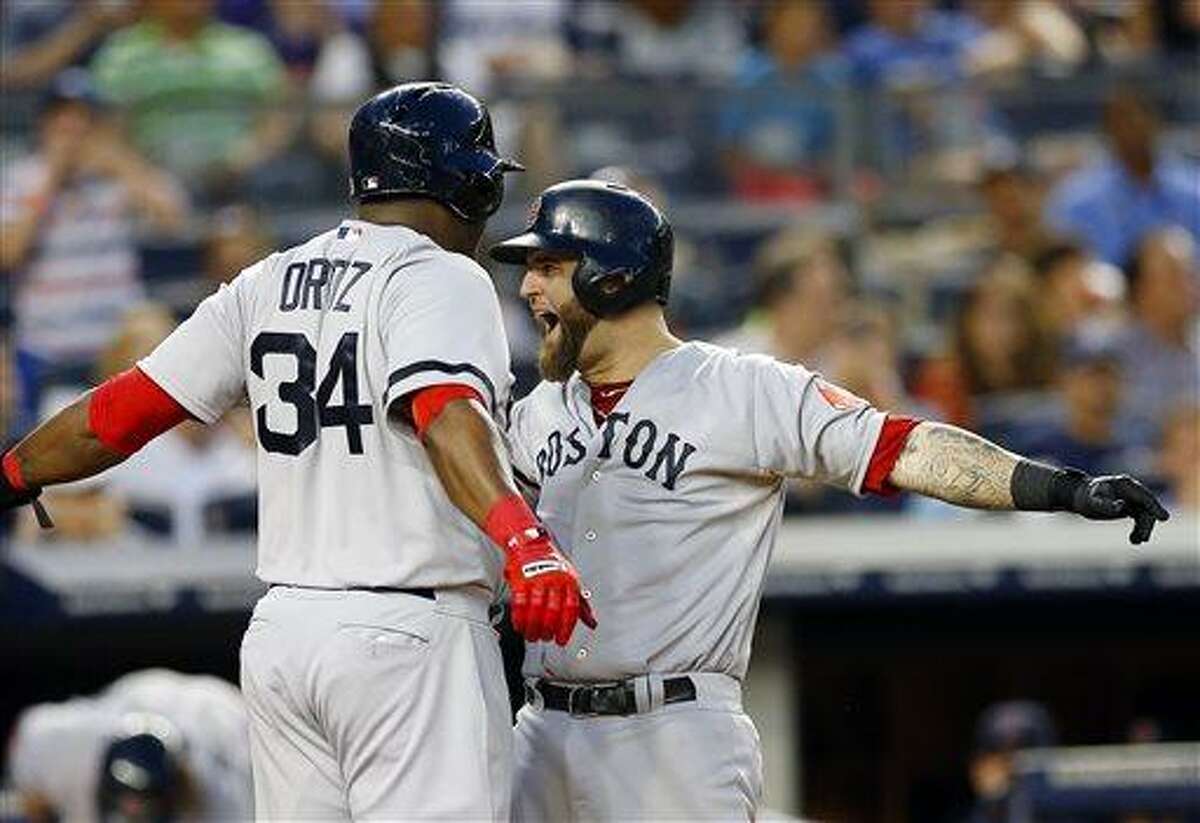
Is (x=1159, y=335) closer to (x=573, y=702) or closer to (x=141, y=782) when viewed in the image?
(x=141, y=782)

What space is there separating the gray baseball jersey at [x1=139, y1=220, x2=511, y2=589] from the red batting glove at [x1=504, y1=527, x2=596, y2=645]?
319mm

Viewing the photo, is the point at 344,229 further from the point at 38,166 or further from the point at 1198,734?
→ the point at 1198,734

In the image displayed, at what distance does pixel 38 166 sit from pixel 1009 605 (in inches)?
147

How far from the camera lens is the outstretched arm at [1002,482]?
4.98m

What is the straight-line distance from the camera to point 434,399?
4836mm

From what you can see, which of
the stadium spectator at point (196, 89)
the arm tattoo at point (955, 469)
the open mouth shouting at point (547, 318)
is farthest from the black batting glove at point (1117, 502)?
the stadium spectator at point (196, 89)

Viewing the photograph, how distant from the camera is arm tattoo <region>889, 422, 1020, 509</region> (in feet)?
16.7

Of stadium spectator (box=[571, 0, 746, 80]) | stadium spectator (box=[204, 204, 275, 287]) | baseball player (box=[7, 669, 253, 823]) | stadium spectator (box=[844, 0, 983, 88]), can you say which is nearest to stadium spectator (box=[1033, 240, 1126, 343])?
stadium spectator (box=[844, 0, 983, 88])

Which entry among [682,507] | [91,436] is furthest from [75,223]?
[682,507]

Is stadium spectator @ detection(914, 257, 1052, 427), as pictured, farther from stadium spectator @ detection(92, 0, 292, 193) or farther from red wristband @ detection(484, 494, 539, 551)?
red wristband @ detection(484, 494, 539, 551)

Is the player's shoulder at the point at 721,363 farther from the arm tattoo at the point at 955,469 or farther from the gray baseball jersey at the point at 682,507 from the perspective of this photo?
the arm tattoo at the point at 955,469

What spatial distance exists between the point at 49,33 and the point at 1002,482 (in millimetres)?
7565

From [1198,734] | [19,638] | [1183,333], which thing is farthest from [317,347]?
[1198,734]

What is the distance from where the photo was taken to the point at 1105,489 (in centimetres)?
498
